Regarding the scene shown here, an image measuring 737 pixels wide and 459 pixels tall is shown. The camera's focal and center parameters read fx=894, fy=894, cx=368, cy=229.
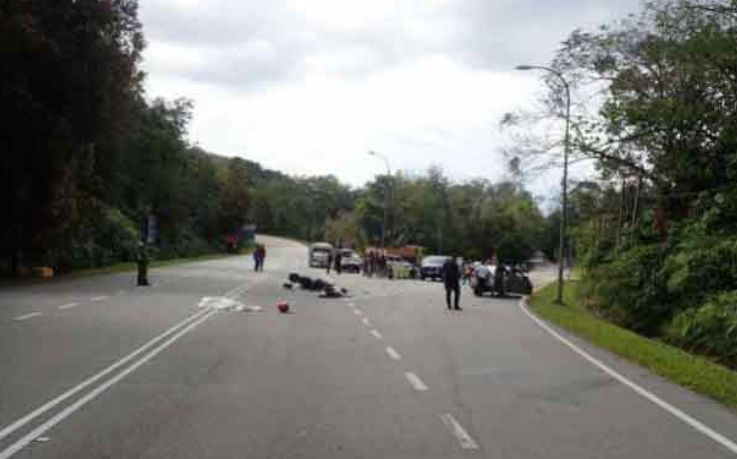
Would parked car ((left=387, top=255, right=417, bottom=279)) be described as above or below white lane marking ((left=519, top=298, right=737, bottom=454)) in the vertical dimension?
above

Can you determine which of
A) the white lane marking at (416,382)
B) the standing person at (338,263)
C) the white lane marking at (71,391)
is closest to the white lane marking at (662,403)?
the white lane marking at (416,382)

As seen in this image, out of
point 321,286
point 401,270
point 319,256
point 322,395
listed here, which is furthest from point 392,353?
point 319,256

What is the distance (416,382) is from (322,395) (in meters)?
1.75

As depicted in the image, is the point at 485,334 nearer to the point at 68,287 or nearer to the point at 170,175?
the point at 68,287

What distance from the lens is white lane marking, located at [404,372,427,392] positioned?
1129cm

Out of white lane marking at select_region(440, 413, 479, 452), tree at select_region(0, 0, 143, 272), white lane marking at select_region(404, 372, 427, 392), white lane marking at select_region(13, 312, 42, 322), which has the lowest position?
white lane marking at select_region(13, 312, 42, 322)

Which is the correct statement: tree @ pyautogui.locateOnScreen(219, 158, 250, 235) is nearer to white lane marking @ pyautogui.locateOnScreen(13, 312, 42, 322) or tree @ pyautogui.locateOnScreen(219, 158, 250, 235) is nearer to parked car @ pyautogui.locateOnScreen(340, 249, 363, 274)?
parked car @ pyautogui.locateOnScreen(340, 249, 363, 274)

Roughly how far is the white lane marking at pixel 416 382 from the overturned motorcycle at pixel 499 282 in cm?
2395

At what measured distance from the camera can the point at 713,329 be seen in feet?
72.5

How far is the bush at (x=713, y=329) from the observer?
20.6 m

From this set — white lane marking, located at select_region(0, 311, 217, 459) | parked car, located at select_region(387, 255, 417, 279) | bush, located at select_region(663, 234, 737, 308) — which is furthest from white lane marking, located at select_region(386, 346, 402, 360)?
parked car, located at select_region(387, 255, 417, 279)

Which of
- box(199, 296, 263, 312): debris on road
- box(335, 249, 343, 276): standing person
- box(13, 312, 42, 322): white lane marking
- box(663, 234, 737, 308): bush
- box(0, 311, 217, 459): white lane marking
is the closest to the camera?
box(0, 311, 217, 459): white lane marking

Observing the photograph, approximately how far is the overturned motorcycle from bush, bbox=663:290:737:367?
11831mm

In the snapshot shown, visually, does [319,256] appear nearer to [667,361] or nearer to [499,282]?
[499,282]
